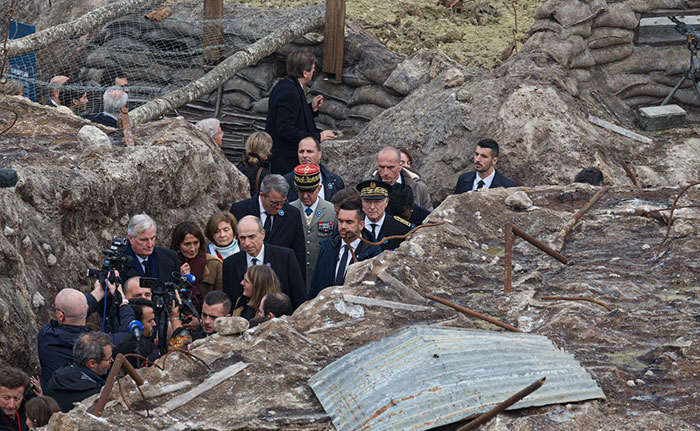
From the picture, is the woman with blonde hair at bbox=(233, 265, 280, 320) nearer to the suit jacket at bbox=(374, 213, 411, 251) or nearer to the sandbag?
the suit jacket at bbox=(374, 213, 411, 251)

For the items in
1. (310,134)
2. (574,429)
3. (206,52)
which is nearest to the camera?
(574,429)

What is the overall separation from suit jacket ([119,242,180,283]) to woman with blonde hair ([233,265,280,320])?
2.27ft

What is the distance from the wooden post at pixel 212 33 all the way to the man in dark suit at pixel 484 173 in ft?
15.3

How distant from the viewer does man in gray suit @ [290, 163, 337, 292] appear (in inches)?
316

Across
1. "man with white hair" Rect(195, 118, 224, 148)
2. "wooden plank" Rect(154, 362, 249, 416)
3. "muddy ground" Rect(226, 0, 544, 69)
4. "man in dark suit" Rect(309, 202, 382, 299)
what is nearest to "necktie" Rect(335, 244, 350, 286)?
"man in dark suit" Rect(309, 202, 382, 299)

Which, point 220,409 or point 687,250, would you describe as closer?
point 220,409

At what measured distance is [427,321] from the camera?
577 cm

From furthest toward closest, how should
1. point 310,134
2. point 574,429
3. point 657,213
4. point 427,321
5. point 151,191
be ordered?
point 310,134 → point 151,191 → point 657,213 → point 427,321 → point 574,429

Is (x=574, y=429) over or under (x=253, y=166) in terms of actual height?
over

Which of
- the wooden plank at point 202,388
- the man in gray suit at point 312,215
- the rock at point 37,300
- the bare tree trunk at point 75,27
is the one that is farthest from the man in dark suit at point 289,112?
the wooden plank at point 202,388

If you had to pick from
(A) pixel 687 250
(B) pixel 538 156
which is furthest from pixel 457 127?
(A) pixel 687 250

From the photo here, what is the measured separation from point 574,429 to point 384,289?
171 centimetres

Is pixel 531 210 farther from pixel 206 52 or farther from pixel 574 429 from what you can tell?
pixel 206 52

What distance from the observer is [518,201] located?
25.1 ft
